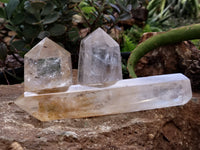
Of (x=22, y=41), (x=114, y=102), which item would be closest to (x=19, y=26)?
(x=22, y=41)

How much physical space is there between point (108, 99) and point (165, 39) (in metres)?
0.58

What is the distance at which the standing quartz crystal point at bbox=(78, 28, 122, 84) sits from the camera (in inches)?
37.9

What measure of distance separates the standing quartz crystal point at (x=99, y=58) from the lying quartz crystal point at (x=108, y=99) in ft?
0.25

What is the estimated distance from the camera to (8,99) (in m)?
1.06

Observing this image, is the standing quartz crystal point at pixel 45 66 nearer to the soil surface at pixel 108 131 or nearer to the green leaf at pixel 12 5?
the soil surface at pixel 108 131

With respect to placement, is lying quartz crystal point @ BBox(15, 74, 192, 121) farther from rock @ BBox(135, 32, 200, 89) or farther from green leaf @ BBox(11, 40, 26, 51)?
green leaf @ BBox(11, 40, 26, 51)

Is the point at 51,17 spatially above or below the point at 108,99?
above

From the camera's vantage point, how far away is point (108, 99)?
0.88m

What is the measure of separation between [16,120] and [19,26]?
2.30 ft

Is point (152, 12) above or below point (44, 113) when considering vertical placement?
above

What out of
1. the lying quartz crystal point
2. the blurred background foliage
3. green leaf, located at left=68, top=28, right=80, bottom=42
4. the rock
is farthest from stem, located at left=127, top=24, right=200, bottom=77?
green leaf, located at left=68, top=28, right=80, bottom=42

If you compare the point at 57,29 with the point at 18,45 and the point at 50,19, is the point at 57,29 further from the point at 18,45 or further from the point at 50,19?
the point at 18,45

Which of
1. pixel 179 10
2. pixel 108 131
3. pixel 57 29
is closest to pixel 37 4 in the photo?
pixel 57 29

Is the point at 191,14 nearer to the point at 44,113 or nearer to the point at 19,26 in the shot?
the point at 19,26
